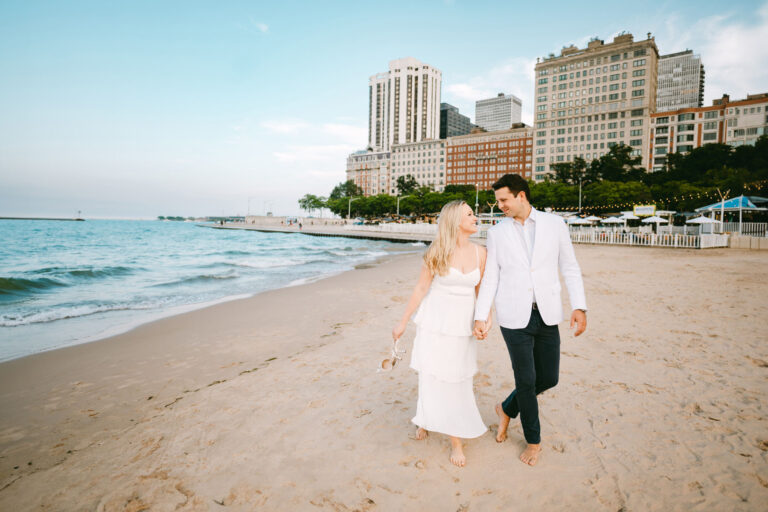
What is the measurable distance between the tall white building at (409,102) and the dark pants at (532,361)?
18225 cm

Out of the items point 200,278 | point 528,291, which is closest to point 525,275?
point 528,291

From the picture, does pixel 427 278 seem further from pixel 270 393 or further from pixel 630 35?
pixel 630 35

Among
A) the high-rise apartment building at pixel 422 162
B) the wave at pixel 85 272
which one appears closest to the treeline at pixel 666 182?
the wave at pixel 85 272

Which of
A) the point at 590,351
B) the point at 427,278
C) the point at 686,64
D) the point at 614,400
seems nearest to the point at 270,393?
the point at 427,278

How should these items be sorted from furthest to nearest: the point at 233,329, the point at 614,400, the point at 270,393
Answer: the point at 233,329, the point at 270,393, the point at 614,400

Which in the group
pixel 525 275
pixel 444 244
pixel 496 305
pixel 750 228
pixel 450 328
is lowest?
pixel 450 328

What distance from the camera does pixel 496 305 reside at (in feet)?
9.37

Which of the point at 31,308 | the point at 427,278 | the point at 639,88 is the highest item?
the point at 639,88

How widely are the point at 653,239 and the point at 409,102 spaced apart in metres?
171

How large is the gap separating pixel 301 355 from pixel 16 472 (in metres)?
3.15

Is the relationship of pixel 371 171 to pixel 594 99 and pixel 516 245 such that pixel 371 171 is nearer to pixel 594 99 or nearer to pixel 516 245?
Result: pixel 594 99

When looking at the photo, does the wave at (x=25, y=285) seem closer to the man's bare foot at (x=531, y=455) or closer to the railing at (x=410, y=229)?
the man's bare foot at (x=531, y=455)

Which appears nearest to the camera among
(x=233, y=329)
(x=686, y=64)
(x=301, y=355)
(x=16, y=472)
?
(x=16, y=472)

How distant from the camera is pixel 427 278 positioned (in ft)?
9.61
